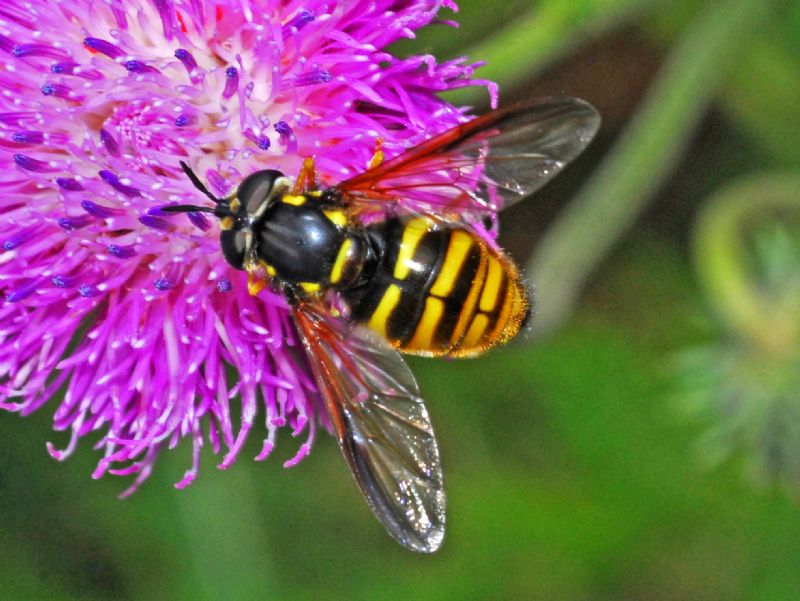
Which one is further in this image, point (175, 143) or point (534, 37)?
point (534, 37)

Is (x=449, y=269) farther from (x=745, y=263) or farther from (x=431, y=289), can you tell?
(x=745, y=263)

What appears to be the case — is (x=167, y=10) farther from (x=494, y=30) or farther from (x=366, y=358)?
(x=494, y=30)

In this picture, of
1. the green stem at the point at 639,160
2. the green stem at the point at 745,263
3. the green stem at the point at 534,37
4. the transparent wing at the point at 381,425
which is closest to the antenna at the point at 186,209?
the transparent wing at the point at 381,425

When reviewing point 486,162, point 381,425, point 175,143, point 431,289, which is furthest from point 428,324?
point 175,143

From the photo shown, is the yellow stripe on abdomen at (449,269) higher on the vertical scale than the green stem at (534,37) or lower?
lower

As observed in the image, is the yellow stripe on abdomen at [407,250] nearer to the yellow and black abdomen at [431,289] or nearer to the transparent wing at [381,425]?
the yellow and black abdomen at [431,289]

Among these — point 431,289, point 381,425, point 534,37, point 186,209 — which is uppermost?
point 534,37

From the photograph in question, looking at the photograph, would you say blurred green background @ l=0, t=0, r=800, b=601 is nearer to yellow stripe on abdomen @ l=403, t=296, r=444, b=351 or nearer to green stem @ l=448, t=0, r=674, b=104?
green stem @ l=448, t=0, r=674, b=104

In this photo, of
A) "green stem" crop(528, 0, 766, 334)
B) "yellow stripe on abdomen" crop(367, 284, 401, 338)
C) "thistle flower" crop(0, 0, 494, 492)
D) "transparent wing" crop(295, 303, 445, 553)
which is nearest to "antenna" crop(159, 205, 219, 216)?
"thistle flower" crop(0, 0, 494, 492)
